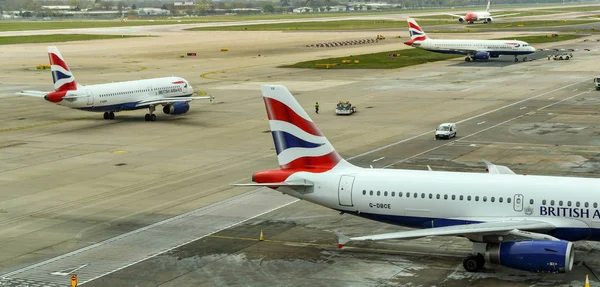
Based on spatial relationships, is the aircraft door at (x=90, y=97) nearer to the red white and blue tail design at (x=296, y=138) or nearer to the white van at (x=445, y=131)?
the white van at (x=445, y=131)

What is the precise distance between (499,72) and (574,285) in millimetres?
99344

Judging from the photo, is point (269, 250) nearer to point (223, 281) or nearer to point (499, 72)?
point (223, 281)

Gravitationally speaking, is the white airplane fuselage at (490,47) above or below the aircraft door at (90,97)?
below

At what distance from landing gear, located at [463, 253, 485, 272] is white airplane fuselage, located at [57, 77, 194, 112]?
5532 cm

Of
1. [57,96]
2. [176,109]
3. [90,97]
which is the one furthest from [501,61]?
[57,96]

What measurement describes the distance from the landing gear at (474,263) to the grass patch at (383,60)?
10311 centimetres

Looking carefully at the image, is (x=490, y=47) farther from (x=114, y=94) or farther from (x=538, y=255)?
(x=538, y=255)

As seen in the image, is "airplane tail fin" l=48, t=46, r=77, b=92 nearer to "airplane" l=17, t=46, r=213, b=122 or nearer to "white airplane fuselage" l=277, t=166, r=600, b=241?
"airplane" l=17, t=46, r=213, b=122

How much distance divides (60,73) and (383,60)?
249 ft

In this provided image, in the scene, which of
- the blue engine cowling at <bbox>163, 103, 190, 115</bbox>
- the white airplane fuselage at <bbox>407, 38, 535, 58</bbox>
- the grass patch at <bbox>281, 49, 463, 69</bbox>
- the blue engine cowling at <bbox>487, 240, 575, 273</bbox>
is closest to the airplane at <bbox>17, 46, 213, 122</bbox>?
the blue engine cowling at <bbox>163, 103, 190, 115</bbox>

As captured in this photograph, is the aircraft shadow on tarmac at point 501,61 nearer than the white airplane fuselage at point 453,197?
No

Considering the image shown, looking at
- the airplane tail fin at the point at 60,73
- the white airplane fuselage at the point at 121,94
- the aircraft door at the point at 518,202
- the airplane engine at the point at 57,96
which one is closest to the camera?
the aircraft door at the point at 518,202

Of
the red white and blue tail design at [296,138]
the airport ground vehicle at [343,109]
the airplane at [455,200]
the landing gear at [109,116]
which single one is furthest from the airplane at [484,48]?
the airplane at [455,200]

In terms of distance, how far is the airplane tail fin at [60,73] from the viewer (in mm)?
81812
